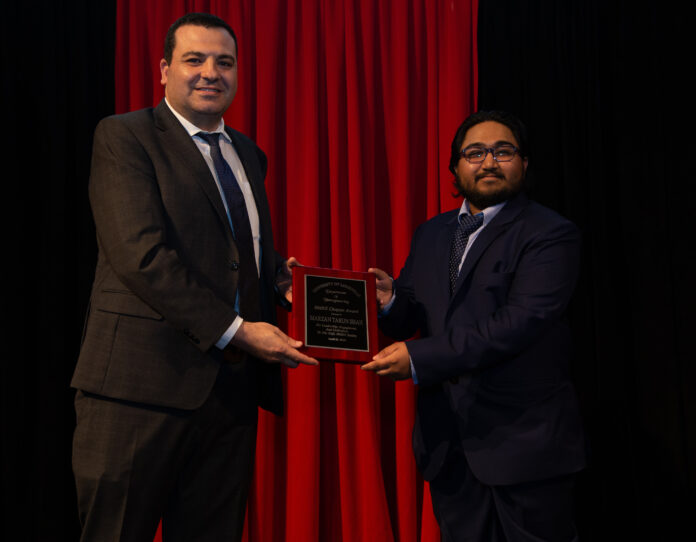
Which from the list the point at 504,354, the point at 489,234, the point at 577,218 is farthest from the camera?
the point at 577,218

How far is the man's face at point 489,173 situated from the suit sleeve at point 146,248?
960 mm

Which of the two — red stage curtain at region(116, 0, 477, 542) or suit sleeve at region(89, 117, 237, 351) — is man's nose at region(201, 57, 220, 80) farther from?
red stage curtain at region(116, 0, 477, 542)

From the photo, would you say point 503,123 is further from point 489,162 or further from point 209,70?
point 209,70

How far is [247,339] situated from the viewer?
5.94 feet

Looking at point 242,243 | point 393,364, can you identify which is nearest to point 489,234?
point 393,364

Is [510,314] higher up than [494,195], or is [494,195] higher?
[494,195]

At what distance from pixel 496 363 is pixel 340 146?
144 centimetres

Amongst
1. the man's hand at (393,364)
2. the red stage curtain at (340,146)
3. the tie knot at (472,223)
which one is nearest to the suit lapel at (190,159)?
the man's hand at (393,364)

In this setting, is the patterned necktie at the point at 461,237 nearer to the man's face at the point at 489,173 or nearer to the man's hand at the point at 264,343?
the man's face at the point at 489,173

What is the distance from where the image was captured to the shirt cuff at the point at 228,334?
5.86 ft

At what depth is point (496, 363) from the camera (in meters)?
2.05

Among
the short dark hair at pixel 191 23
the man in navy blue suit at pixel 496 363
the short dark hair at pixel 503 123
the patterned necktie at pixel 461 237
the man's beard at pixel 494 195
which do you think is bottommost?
the man in navy blue suit at pixel 496 363

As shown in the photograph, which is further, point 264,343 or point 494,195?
point 494,195

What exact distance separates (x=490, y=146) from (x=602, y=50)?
116cm
